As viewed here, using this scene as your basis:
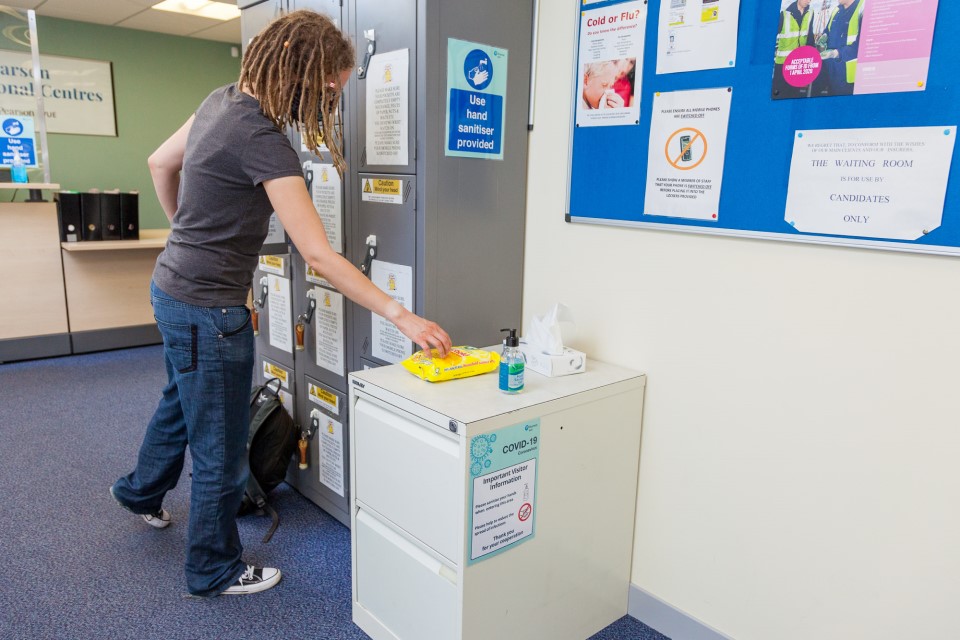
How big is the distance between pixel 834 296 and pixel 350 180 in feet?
4.58

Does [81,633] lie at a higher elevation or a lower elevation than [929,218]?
lower

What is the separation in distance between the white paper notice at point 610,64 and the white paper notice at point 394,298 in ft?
2.20

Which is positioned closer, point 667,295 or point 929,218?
point 929,218

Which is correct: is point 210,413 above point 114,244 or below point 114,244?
below

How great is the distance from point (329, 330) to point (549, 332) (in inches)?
33.5

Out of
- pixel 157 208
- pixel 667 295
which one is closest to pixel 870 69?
pixel 667 295

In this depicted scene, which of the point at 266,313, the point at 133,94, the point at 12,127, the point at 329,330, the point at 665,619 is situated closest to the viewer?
the point at 665,619

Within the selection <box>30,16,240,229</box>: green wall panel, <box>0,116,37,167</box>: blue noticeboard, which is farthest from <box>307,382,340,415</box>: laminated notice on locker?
<box>30,16,240,229</box>: green wall panel

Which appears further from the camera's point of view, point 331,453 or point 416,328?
point 331,453

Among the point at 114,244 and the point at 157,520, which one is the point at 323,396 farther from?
the point at 114,244

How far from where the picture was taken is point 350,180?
2.08 meters

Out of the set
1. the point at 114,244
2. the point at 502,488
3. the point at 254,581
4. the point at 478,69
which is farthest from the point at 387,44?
the point at 114,244

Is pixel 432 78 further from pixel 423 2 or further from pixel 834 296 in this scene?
pixel 834 296

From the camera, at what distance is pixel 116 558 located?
2.13 meters
